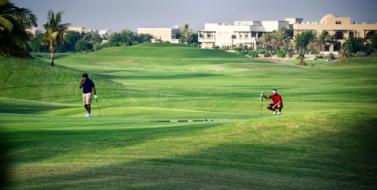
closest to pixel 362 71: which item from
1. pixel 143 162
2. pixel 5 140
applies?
pixel 143 162

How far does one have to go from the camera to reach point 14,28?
68.7 m

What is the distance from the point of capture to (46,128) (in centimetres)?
2417

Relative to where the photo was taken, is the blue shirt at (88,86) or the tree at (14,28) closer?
the blue shirt at (88,86)

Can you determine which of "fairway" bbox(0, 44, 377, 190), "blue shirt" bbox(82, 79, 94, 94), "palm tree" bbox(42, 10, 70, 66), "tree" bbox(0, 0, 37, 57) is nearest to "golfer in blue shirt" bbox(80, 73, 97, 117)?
"blue shirt" bbox(82, 79, 94, 94)

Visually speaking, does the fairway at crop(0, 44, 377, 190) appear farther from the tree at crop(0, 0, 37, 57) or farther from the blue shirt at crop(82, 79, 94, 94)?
the tree at crop(0, 0, 37, 57)

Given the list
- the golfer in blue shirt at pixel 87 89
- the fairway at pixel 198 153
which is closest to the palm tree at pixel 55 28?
the golfer in blue shirt at pixel 87 89

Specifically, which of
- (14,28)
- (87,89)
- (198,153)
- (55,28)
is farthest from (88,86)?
(55,28)

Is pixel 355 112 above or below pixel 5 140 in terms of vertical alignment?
below

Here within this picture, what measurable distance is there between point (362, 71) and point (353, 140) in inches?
4647

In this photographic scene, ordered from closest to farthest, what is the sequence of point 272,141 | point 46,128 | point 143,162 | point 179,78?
point 143,162 → point 272,141 → point 46,128 → point 179,78

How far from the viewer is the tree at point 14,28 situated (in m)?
68.1

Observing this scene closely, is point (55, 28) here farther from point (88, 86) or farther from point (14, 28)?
point (88, 86)

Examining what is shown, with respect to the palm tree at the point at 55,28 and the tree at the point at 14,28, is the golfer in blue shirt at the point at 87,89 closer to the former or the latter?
the tree at the point at 14,28

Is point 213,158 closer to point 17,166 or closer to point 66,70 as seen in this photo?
point 17,166
